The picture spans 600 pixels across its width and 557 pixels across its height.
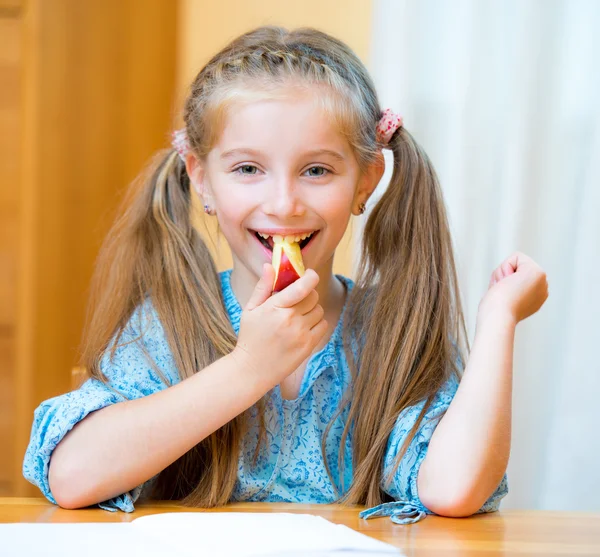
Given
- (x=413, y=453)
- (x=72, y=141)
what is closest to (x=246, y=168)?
(x=413, y=453)

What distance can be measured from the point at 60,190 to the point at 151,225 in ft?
3.44

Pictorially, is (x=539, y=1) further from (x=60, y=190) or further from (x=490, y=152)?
(x=60, y=190)

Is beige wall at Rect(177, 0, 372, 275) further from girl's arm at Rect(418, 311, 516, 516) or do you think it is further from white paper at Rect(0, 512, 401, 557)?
white paper at Rect(0, 512, 401, 557)

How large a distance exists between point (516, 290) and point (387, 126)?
0.98ft

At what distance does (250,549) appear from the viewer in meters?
0.69

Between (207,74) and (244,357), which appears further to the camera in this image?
(207,74)

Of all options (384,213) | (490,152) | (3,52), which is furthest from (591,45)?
(3,52)

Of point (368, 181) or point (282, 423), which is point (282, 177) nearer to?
point (368, 181)

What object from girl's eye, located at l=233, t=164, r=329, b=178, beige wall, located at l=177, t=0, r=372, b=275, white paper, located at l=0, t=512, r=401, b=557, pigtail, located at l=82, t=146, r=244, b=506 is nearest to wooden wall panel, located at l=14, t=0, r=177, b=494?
beige wall, located at l=177, t=0, r=372, b=275

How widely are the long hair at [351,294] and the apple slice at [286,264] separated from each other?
0.15m

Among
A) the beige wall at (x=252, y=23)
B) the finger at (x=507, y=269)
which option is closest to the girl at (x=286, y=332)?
the finger at (x=507, y=269)

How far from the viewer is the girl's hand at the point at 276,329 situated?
39.1 inches

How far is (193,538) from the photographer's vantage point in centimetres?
72

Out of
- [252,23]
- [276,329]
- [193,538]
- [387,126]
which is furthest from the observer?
[252,23]
